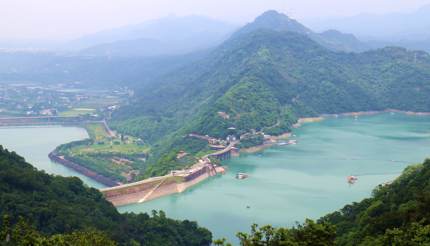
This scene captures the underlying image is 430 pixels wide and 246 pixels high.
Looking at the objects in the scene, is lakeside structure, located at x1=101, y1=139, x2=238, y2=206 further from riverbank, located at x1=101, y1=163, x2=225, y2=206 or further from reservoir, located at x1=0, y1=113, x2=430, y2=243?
reservoir, located at x1=0, y1=113, x2=430, y2=243

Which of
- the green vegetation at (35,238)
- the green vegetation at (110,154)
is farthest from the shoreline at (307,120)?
the green vegetation at (35,238)

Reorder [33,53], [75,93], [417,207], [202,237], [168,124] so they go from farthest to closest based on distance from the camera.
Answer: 1. [33,53]
2. [75,93]
3. [168,124]
4. [202,237]
5. [417,207]

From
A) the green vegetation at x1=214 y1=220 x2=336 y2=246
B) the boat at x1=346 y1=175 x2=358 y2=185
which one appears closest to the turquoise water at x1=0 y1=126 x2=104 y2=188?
the boat at x1=346 y1=175 x2=358 y2=185

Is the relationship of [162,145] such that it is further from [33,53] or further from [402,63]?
[33,53]

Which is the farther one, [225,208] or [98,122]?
[98,122]

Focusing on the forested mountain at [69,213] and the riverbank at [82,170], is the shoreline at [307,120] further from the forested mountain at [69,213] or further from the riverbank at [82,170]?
the forested mountain at [69,213]

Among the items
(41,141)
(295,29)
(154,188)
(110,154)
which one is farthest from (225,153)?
(295,29)

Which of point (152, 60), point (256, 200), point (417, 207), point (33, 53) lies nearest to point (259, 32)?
point (152, 60)
